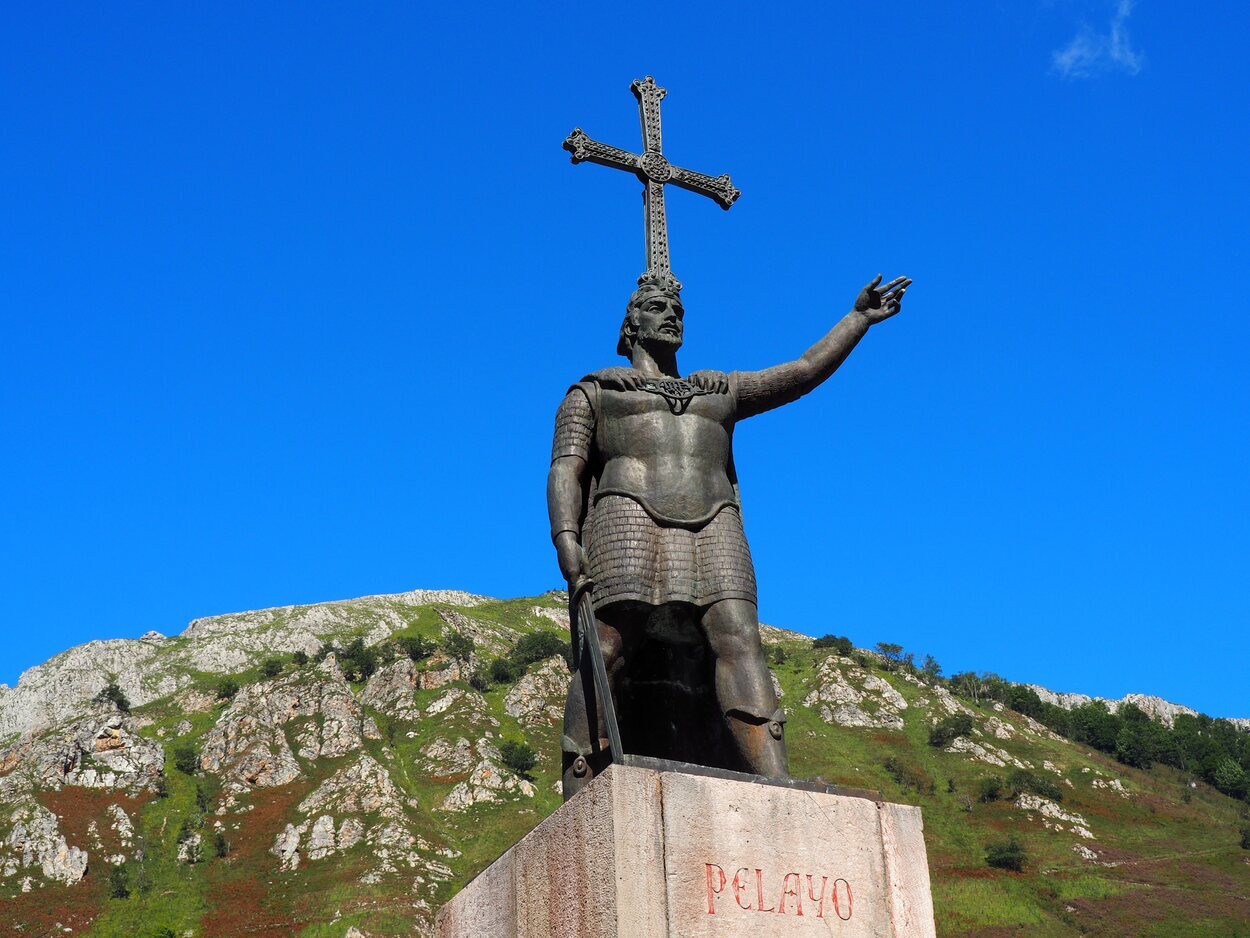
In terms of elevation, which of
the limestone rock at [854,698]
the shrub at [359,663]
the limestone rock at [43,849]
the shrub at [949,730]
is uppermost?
the shrub at [359,663]

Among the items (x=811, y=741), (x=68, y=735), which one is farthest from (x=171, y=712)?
(x=811, y=741)

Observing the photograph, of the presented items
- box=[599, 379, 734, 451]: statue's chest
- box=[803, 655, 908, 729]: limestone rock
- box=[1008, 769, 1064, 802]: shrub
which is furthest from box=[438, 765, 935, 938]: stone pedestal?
box=[803, 655, 908, 729]: limestone rock

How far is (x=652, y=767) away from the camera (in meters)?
6.39

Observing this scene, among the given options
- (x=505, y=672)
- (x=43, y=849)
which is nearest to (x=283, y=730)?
(x=43, y=849)

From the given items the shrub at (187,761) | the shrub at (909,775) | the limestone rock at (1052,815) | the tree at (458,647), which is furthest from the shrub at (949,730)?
the shrub at (187,761)

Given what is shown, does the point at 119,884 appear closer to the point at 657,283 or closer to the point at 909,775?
the point at 909,775

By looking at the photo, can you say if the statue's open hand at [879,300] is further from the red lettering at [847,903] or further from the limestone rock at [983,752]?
the limestone rock at [983,752]

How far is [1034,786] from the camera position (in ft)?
290

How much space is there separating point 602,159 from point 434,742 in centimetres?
8581

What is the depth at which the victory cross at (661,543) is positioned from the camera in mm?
7652

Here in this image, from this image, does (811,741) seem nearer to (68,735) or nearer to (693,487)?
(68,735)

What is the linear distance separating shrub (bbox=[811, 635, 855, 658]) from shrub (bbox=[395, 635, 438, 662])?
3664 centimetres

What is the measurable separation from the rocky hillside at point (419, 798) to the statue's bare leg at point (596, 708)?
5969cm

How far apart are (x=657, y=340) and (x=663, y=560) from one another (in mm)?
1734
